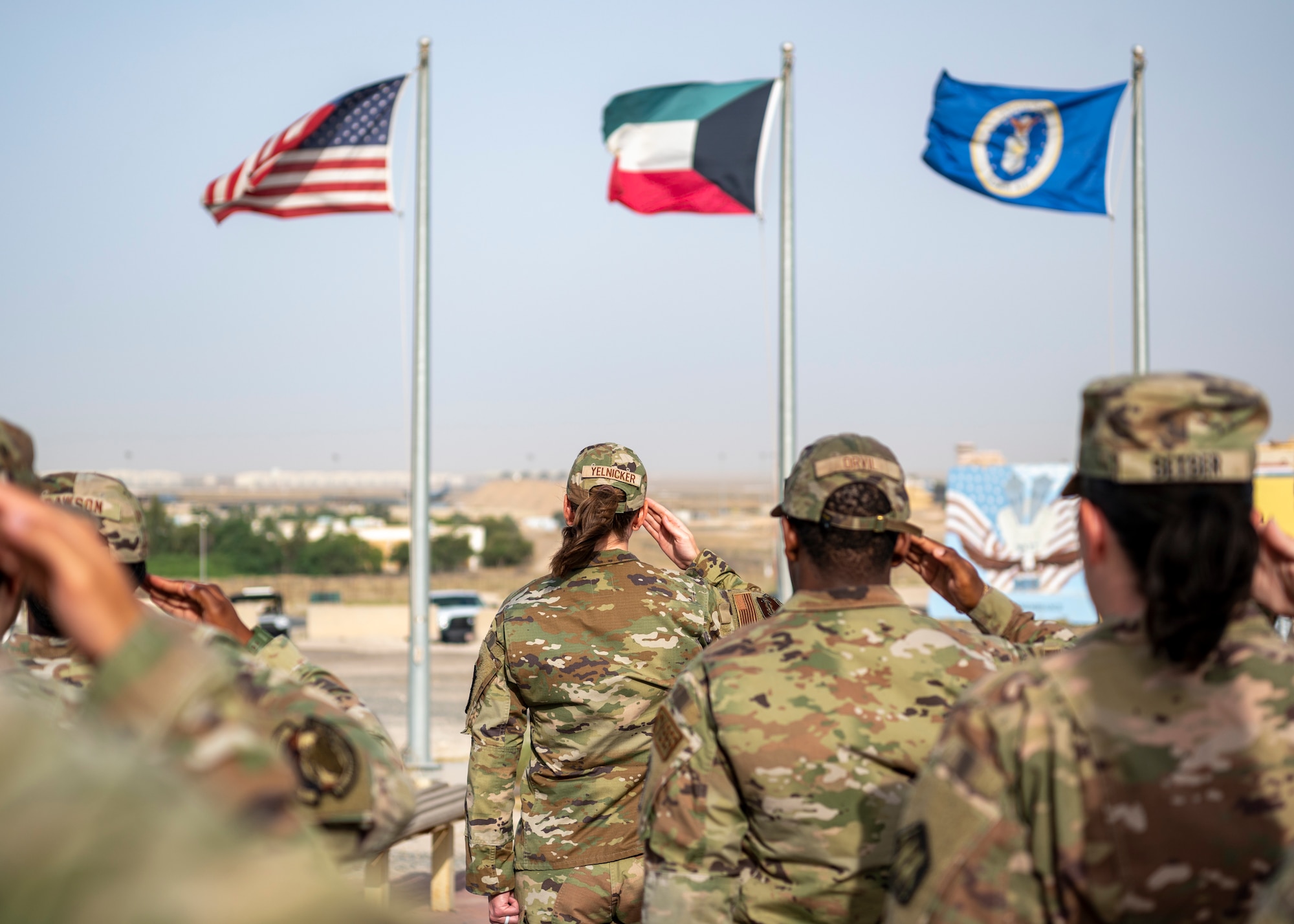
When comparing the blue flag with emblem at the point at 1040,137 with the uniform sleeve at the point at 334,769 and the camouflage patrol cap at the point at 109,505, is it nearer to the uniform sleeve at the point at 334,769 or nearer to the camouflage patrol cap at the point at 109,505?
the camouflage patrol cap at the point at 109,505

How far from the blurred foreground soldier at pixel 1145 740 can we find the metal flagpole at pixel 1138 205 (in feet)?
29.7

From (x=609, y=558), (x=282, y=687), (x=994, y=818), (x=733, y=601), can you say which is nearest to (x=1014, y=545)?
(x=733, y=601)

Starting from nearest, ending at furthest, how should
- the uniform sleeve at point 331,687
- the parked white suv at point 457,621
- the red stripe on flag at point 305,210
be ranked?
the uniform sleeve at point 331,687, the red stripe on flag at point 305,210, the parked white suv at point 457,621

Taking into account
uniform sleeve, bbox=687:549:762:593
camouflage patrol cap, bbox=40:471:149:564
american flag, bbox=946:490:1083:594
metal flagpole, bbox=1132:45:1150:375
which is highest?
metal flagpole, bbox=1132:45:1150:375

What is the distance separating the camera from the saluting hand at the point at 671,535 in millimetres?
4664

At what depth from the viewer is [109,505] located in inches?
103

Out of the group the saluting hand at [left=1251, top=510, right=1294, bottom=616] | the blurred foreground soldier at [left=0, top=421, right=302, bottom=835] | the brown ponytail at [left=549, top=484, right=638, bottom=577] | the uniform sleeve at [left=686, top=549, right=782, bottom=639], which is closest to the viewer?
the blurred foreground soldier at [left=0, top=421, right=302, bottom=835]

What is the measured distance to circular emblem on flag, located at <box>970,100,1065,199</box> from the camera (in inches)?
438

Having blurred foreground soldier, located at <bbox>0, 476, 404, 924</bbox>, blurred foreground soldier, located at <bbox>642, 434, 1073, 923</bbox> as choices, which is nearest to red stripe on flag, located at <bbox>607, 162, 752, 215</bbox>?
blurred foreground soldier, located at <bbox>642, 434, 1073, 923</bbox>

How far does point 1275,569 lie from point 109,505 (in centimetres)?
252

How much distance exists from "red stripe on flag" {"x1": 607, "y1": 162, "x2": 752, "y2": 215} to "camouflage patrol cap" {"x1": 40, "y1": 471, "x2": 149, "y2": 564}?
29.9 feet

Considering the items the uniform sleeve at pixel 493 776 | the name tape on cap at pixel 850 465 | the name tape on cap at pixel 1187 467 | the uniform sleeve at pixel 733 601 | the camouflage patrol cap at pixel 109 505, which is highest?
the name tape on cap at pixel 1187 467

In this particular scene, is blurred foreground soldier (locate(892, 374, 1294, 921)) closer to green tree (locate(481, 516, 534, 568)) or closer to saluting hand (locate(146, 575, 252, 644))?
saluting hand (locate(146, 575, 252, 644))

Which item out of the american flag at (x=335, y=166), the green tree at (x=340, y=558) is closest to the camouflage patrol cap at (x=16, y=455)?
the american flag at (x=335, y=166)
